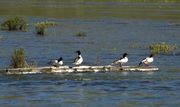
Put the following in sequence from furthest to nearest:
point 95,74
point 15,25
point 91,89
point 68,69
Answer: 1. point 15,25
2. point 95,74
3. point 68,69
4. point 91,89

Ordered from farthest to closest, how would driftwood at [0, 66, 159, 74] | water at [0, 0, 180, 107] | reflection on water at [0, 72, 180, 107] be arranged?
driftwood at [0, 66, 159, 74]
water at [0, 0, 180, 107]
reflection on water at [0, 72, 180, 107]

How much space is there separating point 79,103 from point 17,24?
116ft

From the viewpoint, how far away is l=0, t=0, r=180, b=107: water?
26812mm

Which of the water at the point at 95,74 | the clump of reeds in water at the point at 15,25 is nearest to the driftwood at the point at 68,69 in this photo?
the water at the point at 95,74

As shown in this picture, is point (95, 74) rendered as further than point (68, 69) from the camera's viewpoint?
Yes

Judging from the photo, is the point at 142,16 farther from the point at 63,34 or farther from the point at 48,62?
the point at 48,62

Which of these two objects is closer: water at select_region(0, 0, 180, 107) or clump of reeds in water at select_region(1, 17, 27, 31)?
water at select_region(0, 0, 180, 107)

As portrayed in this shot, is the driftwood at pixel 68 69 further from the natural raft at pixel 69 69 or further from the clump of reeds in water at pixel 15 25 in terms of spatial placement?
the clump of reeds in water at pixel 15 25

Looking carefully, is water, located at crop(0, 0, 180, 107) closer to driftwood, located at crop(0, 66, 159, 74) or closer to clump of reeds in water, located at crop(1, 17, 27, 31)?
driftwood, located at crop(0, 66, 159, 74)

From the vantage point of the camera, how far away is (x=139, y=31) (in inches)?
2383

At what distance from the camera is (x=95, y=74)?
109 ft

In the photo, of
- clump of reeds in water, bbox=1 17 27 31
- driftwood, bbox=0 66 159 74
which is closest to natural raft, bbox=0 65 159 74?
driftwood, bbox=0 66 159 74

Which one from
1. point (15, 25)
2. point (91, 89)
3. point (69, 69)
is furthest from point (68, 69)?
point (15, 25)

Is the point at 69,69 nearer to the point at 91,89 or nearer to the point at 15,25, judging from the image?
the point at 91,89
